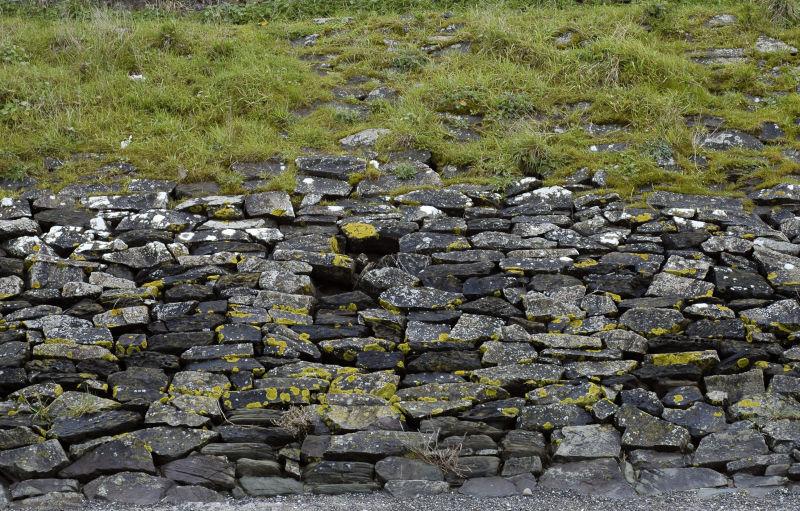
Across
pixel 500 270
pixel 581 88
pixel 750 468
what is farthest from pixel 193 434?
pixel 581 88

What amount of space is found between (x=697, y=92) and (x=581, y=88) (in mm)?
1301

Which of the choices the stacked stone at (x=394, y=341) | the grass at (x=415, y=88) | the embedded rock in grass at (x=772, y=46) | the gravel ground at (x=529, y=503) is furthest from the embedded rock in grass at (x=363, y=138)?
the embedded rock in grass at (x=772, y=46)

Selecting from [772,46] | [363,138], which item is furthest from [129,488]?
[772,46]

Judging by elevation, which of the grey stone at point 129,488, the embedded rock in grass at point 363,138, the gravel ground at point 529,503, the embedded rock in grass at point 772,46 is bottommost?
the gravel ground at point 529,503

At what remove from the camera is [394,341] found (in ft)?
24.6

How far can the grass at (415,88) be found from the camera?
31.1 feet

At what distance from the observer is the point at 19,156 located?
9672mm

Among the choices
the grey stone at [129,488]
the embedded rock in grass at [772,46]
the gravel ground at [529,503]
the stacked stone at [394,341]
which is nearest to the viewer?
the gravel ground at [529,503]

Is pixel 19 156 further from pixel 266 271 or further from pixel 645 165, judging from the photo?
pixel 645 165

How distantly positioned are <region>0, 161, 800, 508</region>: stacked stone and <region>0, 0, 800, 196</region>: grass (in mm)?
553

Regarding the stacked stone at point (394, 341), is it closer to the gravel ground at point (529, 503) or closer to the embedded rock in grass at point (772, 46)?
the gravel ground at point (529, 503)

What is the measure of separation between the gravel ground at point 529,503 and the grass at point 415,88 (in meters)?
3.60

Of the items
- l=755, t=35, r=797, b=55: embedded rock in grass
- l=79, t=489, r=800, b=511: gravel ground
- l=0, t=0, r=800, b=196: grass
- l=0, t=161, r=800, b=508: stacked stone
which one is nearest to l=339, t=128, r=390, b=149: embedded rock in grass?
l=0, t=0, r=800, b=196: grass

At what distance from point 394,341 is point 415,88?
Result: 4212 mm
